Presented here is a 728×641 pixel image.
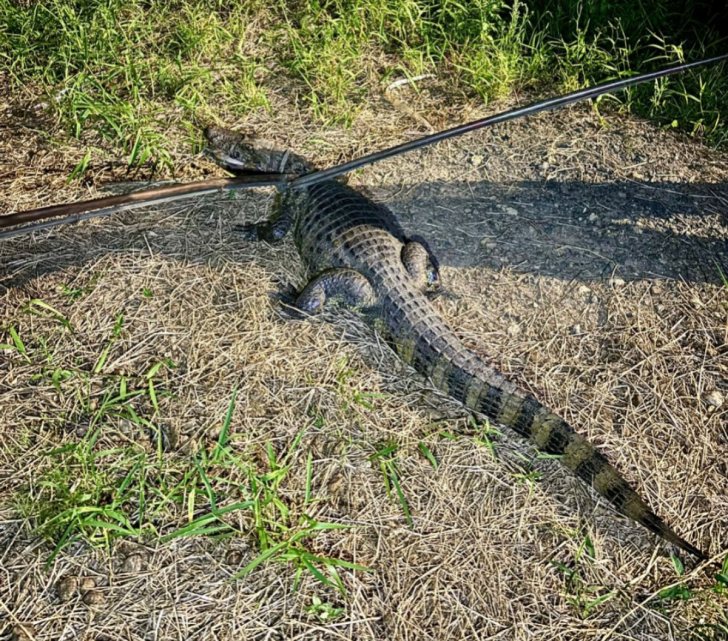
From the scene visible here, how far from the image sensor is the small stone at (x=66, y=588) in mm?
2305

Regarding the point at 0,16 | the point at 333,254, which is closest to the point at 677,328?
the point at 333,254

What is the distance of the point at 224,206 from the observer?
3.66 m

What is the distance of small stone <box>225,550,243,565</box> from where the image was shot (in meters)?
2.42

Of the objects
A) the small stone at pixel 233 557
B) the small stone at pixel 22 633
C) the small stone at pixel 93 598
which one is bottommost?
the small stone at pixel 22 633

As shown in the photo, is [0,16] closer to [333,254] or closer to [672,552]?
[333,254]

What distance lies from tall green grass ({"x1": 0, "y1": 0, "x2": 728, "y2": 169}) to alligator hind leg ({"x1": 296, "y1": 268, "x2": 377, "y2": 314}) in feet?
4.45

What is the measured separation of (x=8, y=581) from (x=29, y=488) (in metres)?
0.38

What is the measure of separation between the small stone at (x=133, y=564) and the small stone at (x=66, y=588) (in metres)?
0.18

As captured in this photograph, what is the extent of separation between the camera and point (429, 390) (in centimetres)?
301

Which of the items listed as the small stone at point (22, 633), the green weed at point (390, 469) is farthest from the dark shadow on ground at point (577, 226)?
the small stone at point (22, 633)

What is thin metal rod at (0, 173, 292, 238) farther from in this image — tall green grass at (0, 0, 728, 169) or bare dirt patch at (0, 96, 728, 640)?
tall green grass at (0, 0, 728, 169)

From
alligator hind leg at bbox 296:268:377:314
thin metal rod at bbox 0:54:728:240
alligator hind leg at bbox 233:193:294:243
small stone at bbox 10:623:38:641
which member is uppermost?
thin metal rod at bbox 0:54:728:240

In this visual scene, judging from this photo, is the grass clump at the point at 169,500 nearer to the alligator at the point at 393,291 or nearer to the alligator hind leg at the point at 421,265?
the alligator at the point at 393,291

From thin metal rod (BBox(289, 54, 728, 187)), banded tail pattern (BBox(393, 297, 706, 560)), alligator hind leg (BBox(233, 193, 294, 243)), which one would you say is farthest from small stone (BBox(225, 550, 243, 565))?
alligator hind leg (BBox(233, 193, 294, 243))
